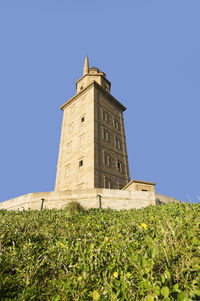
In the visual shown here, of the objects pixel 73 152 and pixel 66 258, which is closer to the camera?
pixel 66 258

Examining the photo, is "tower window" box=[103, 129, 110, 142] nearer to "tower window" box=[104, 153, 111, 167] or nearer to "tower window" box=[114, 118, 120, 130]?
"tower window" box=[104, 153, 111, 167]

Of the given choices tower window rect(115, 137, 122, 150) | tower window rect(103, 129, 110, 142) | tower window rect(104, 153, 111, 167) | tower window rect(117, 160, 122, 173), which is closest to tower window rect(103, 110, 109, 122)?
tower window rect(103, 129, 110, 142)

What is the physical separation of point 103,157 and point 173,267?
2252 centimetres

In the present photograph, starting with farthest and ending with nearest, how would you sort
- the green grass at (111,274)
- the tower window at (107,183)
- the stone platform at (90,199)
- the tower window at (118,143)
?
1. the tower window at (118,143)
2. the tower window at (107,183)
3. the stone platform at (90,199)
4. the green grass at (111,274)

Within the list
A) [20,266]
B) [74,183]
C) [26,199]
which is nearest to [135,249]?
[20,266]

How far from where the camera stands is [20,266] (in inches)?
144

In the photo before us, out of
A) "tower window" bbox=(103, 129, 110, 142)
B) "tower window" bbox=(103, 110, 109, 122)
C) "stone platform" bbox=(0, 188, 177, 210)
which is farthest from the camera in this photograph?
"tower window" bbox=(103, 110, 109, 122)

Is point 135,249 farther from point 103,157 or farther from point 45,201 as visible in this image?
point 103,157

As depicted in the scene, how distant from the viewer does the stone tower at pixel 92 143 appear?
24047 mm

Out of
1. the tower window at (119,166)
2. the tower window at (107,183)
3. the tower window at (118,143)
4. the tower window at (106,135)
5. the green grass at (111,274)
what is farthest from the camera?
the tower window at (118,143)

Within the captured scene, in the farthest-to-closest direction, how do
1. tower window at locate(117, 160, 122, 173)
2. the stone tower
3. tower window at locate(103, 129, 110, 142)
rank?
1. tower window at locate(103, 129, 110, 142)
2. tower window at locate(117, 160, 122, 173)
3. the stone tower

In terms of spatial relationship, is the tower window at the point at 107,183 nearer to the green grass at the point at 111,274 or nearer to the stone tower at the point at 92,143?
the stone tower at the point at 92,143

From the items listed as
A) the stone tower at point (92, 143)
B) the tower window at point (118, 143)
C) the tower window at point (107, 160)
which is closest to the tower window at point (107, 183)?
the stone tower at point (92, 143)

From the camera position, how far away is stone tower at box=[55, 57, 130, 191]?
78.9 feet
